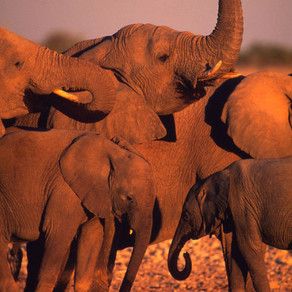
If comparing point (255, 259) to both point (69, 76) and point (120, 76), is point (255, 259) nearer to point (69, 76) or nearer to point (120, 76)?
point (69, 76)

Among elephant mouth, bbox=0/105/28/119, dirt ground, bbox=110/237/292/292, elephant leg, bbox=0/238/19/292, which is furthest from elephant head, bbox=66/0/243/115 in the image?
dirt ground, bbox=110/237/292/292

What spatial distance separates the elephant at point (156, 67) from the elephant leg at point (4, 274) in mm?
1031

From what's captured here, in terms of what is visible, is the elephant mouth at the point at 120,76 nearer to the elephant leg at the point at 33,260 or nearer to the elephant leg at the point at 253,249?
the elephant leg at the point at 33,260

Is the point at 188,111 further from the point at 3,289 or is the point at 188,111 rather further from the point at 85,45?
the point at 3,289

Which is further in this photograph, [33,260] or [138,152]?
[33,260]

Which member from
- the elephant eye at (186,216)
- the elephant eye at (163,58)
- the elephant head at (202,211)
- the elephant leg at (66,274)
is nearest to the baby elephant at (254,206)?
the elephant head at (202,211)

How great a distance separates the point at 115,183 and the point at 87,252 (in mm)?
454

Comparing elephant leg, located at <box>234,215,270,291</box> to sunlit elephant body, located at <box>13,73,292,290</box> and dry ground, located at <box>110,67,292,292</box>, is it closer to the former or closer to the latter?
sunlit elephant body, located at <box>13,73,292,290</box>

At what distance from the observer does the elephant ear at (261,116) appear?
8.26 metres

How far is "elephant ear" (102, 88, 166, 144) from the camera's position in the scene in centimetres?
822

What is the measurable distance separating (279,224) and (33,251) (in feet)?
5.36

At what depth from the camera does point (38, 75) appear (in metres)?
7.74

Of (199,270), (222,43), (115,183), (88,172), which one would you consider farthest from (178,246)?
(199,270)

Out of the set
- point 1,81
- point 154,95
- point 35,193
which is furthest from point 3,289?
point 154,95
